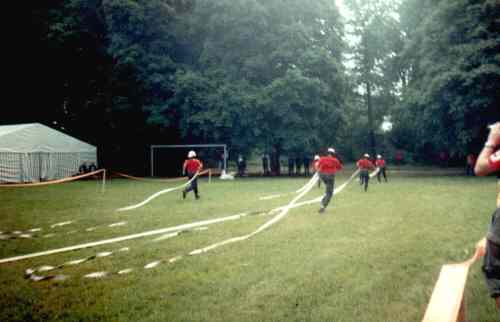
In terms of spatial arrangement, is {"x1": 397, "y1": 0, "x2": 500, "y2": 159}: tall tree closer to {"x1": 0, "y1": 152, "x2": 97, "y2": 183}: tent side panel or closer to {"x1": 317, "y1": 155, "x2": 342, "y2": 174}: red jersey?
{"x1": 317, "y1": 155, "x2": 342, "y2": 174}: red jersey

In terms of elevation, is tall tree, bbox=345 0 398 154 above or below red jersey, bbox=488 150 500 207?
above

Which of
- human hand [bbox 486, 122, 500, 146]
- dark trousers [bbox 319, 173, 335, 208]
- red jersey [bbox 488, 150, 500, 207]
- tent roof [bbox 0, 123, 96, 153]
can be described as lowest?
dark trousers [bbox 319, 173, 335, 208]

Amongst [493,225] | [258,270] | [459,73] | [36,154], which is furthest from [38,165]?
[493,225]

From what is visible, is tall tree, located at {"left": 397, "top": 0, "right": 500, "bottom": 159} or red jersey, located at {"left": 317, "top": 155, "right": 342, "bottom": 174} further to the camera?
tall tree, located at {"left": 397, "top": 0, "right": 500, "bottom": 159}

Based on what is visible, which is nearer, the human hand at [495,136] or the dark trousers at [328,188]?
the human hand at [495,136]

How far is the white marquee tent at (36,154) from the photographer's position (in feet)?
89.1

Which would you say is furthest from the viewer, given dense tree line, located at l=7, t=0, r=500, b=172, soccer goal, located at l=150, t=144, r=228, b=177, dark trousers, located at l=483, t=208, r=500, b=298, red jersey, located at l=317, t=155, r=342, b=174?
soccer goal, located at l=150, t=144, r=228, b=177

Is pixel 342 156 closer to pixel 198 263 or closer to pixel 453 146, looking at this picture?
pixel 453 146

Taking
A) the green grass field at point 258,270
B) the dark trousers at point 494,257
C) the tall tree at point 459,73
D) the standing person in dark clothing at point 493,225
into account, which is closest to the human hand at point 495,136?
the standing person in dark clothing at point 493,225

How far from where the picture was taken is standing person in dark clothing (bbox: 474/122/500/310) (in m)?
3.10

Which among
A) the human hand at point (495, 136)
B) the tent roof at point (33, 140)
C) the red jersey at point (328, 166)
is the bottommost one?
the red jersey at point (328, 166)

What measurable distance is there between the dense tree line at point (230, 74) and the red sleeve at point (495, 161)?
2850 cm

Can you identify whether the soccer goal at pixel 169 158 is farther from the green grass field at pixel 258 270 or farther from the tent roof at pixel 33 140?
the green grass field at pixel 258 270

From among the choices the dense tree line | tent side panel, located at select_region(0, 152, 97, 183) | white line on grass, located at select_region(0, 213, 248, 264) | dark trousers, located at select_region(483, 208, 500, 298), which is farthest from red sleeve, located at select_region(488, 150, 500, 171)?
tent side panel, located at select_region(0, 152, 97, 183)
